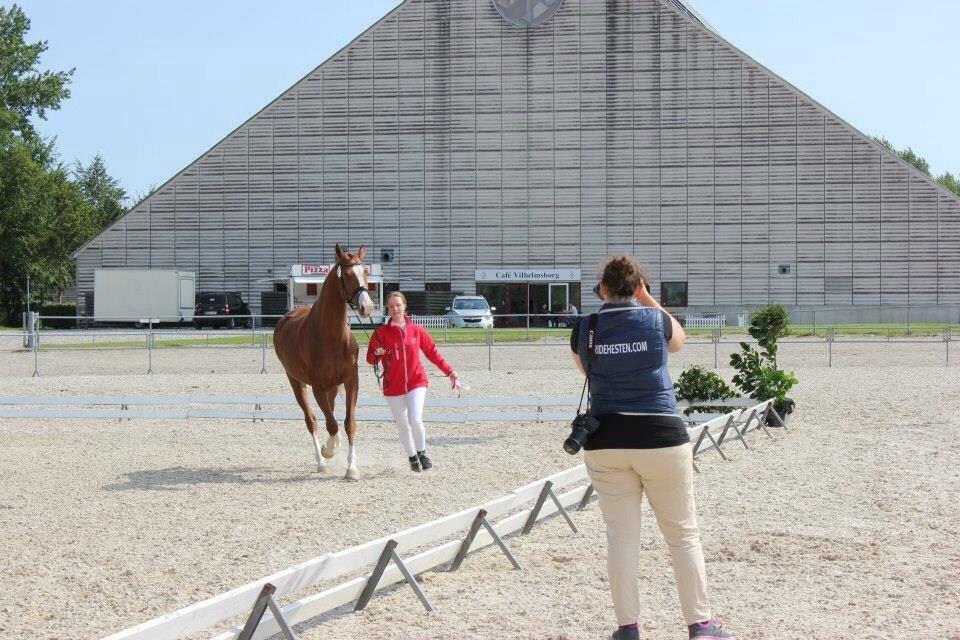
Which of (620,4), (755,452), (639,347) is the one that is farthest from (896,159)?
(639,347)

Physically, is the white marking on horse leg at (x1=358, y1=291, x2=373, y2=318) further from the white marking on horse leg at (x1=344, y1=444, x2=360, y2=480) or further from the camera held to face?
the camera held to face

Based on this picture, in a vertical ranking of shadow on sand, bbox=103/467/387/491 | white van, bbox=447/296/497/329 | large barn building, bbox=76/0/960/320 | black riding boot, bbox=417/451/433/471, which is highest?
large barn building, bbox=76/0/960/320

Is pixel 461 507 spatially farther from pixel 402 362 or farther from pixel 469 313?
pixel 469 313

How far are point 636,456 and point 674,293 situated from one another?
56415 mm

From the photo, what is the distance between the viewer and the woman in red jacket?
11.4 metres

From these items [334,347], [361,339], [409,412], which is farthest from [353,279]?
[361,339]

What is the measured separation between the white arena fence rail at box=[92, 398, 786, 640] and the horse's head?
9.75 feet

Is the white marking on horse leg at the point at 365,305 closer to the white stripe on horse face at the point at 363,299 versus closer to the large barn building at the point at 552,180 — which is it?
the white stripe on horse face at the point at 363,299

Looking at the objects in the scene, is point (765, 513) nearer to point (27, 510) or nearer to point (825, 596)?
point (825, 596)

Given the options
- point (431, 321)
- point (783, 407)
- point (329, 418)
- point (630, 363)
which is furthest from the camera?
point (431, 321)

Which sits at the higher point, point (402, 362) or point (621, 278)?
point (621, 278)

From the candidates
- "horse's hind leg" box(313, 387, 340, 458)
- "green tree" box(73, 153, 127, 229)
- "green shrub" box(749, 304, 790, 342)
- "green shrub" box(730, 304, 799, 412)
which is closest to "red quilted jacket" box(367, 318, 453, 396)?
"horse's hind leg" box(313, 387, 340, 458)

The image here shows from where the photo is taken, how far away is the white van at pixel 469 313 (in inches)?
2039

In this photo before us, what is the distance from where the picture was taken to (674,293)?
61.2m
